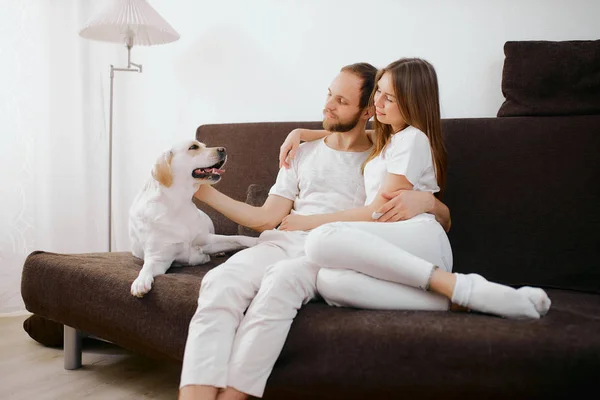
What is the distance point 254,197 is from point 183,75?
1.20 m

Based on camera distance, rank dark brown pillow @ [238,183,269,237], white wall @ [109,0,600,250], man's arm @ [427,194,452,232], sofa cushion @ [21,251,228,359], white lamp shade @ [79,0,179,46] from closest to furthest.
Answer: sofa cushion @ [21,251,228,359], man's arm @ [427,194,452,232], dark brown pillow @ [238,183,269,237], white wall @ [109,0,600,250], white lamp shade @ [79,0,179,46]

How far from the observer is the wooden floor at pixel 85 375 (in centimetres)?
173

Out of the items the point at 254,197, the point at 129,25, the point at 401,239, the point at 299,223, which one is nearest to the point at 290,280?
the point at 401,239

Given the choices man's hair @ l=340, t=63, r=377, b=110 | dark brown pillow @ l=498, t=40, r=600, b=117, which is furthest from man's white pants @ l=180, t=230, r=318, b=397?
dark brown pillow @ l=498, t=40, r=600, b=117

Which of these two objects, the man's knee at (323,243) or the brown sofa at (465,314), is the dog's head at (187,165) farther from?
the man's knee at (323,243)

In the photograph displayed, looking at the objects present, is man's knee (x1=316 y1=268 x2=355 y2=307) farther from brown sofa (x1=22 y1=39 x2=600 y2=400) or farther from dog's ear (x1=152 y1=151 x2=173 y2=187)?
dog's ear (x1=152 y1=151 x2=173 y2=187)

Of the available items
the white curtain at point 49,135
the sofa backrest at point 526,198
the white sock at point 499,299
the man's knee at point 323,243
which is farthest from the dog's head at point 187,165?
the white curtain at point 49,135

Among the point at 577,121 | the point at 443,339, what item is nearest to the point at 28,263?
the point at 443,339

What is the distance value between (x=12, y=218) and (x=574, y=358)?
253 cm

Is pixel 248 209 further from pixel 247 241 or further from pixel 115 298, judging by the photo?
pixel 115 298

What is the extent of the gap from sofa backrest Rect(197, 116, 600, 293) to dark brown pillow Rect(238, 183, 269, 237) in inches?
26.7

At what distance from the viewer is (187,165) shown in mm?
1777

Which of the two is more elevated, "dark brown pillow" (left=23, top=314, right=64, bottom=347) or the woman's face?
the woman's face

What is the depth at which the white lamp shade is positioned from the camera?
2.54 metres
